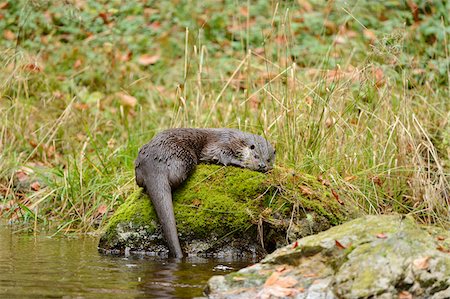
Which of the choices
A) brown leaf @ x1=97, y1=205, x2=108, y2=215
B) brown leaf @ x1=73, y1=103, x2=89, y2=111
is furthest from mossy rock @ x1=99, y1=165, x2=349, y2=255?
brown leaf @ x1=73, y1=103, x2=89, y2=111

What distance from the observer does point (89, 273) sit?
440cm

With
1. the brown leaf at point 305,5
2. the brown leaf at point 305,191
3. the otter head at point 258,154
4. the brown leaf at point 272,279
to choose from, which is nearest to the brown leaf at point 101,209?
Answer: the otter head at point 258,154

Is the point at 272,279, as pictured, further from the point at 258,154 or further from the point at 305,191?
the point at 258,154

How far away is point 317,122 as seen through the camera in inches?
251

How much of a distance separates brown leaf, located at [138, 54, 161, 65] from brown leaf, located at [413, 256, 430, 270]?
796cm

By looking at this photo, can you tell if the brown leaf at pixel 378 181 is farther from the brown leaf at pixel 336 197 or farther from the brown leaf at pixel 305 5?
the brown leaf at pixel 305 5

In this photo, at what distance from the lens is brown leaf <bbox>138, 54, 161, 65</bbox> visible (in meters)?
11.2

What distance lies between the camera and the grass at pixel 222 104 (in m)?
6.14

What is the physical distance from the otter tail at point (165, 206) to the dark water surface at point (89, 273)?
0.12 m

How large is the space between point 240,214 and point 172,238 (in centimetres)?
50

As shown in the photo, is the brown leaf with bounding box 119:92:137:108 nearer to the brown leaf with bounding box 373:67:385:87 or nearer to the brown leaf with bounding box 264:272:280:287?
the brown leaf with bounding box 373:67:385:87

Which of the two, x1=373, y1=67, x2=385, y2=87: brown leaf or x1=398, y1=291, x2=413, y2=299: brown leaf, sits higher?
x1=373, y1=67, x2=385, y2=87: brown leaf

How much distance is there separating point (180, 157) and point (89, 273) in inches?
50.4

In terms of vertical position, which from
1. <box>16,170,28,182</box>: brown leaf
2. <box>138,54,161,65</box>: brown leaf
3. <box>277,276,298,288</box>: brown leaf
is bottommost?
<box>16,170,28,182</box>: brown leaf
